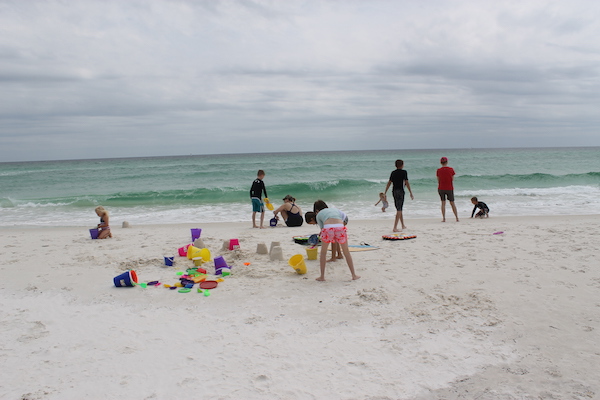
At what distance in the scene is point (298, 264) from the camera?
5914 mm

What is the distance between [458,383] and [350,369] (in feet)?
2.77

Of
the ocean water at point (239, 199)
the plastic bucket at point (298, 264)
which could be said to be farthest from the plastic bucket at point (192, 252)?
the ocean water at point (239, 199)

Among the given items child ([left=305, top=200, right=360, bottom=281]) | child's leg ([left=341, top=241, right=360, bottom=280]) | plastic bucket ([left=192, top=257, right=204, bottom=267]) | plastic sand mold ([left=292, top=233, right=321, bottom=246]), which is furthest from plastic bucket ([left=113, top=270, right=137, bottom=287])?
plastic sand mold ([left=292, top=233, right=321, bottom=246])

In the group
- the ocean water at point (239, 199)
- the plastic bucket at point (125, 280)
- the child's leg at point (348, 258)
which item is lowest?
the ocean water at point (239, 199)

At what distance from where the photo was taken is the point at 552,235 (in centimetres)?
790

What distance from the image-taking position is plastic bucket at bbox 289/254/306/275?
5898 mm

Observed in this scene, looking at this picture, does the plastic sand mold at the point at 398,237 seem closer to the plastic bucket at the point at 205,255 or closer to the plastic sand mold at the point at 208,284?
the plastic bucket at the point at 205,255

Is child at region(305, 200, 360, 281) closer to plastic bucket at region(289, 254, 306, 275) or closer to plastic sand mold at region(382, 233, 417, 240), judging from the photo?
plastic bucket at region(289, 254, 306, 275)

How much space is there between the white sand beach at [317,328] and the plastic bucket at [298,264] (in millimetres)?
143

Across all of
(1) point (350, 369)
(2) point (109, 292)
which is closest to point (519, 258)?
(1) point (350, 369)

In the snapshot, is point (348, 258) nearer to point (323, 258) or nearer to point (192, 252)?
point (323, 258)

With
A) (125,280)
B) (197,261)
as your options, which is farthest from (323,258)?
(125,280)

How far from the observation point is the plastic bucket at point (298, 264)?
19.4 feet

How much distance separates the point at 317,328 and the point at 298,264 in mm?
1775
